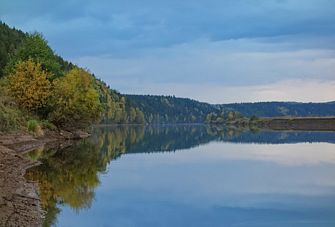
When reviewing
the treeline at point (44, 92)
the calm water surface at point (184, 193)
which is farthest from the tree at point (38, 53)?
the calm water surface at point (184, 193)

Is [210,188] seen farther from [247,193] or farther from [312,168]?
[312,168]

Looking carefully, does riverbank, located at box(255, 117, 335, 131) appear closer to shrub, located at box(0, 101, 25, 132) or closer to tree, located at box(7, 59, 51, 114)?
tree, located at box(7, 59, 51, 114)

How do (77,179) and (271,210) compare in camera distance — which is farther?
(77,179)

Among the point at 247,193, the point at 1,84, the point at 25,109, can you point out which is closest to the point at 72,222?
the point at 247,193

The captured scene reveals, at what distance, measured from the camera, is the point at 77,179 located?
1146 inches

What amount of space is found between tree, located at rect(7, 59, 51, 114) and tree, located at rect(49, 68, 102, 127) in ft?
6.98

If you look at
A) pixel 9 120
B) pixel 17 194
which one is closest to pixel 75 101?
pixel 9 120

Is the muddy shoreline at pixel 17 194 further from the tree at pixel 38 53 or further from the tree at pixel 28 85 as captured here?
the tree at pixel 38 53

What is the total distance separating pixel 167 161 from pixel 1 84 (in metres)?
34.6

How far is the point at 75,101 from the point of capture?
215 ft

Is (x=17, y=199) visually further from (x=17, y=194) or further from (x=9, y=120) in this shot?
(x=9, y=120)

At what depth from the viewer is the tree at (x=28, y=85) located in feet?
204

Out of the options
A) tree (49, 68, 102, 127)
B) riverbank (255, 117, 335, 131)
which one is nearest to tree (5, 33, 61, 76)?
tree (49, 68, 102, 127)

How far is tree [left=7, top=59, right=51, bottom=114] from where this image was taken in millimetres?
62219
